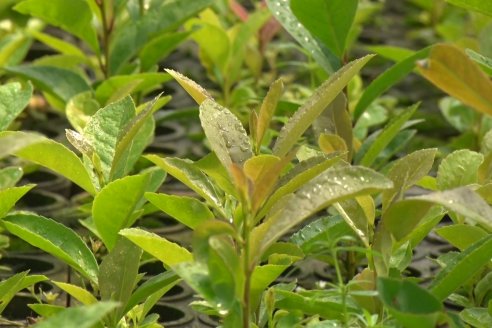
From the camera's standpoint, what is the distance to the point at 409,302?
52.1 inches

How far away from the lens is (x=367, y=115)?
2543 millimetres

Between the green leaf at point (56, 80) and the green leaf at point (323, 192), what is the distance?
1.13 m

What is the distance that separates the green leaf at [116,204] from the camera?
61.0 inches

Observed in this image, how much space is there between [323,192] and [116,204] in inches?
14.8

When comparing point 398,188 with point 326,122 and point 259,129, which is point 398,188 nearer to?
point 259,129

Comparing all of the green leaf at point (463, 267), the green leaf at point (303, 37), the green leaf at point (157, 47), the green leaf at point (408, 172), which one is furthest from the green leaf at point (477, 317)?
the green leaf at point (157, 47)

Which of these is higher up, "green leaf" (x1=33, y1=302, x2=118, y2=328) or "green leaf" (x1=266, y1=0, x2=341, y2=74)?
"green leaf" (x1=266, y1=0, x2=341, y2=74)

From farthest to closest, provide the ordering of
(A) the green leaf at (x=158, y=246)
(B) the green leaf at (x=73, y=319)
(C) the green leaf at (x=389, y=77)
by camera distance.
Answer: (C) the green leaf at (x=389, y=77) → (A) the green leaf at (x=158, y=246) → (B) the green leaf at (x=73, y=319)

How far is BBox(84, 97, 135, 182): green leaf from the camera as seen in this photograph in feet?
5.70

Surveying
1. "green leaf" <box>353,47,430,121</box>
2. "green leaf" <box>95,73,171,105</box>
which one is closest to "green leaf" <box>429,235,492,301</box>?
"green leaf" <box>353,47,430,121</box>

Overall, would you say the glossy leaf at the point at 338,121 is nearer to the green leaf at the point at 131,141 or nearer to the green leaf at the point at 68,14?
the green leaf at the point at 131,141

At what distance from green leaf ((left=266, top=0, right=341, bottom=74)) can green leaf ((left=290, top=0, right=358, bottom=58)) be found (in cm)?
12

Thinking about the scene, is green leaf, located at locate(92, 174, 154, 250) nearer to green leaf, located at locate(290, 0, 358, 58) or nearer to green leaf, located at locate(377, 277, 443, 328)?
green leaf, located at locate(377, 277, 443, 328)

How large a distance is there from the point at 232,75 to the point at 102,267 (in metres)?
1.32
